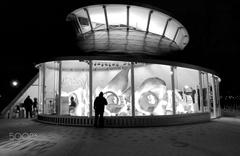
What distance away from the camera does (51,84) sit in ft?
45.2

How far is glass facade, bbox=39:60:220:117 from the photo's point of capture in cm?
1242

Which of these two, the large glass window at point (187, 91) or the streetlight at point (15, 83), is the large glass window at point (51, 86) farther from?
the streetlight at point (15, 83)

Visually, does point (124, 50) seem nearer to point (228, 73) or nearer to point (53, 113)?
point (53, 113)

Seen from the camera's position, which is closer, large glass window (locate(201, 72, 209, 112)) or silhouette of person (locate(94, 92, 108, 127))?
silhouette of person (locate(94, 92, 108, 127))

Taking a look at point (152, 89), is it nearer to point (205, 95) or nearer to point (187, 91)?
point (187, 91)

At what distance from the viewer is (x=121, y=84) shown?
13078mm

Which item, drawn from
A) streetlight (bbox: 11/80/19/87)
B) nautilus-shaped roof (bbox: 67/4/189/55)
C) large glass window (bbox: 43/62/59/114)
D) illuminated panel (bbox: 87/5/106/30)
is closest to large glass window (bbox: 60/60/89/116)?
large glass window (bbox: 43/62/59/114)

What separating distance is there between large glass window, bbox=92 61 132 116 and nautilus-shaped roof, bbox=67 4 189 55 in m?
2.12

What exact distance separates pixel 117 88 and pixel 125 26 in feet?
20.3

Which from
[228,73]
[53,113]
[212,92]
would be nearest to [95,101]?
[53,113]

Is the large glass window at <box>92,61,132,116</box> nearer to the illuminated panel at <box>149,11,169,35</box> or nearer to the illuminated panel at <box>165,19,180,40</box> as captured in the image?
the illuminated panel at <box>149,11,169,35</box>

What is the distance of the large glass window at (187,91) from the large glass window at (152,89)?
751 mm

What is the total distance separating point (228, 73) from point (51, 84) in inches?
1962

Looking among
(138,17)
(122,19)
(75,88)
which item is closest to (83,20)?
(122,19)
